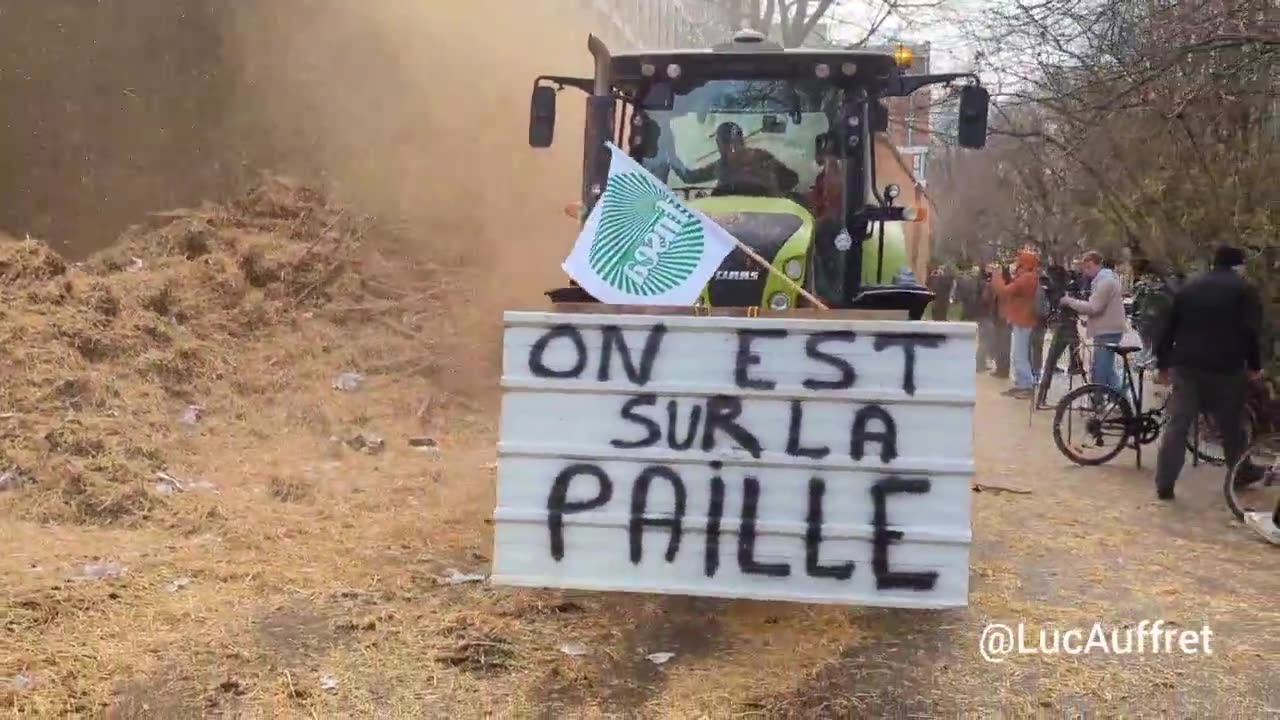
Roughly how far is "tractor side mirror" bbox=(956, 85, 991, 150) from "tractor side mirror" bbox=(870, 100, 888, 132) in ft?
1.82

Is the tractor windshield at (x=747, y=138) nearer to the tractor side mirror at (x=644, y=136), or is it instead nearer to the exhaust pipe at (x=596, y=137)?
the tractor side mirror at (x=644, y=136)

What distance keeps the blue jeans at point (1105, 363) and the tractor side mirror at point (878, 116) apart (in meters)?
3.85

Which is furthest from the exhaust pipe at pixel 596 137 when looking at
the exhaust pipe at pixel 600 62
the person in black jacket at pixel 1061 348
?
the person in black jacket at pixel 1061 348

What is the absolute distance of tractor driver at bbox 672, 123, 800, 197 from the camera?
288 inches

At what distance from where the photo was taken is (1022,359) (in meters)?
13.2

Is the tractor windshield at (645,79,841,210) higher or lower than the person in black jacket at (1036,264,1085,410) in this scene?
higher

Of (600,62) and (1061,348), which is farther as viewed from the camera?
(1061,348)

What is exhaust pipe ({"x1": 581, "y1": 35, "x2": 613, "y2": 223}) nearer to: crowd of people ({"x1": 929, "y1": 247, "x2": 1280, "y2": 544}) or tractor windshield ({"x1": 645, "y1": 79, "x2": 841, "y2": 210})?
tractor windshield ({"x1": 645, "y1": 79, "x2": 841, "y2": 210})

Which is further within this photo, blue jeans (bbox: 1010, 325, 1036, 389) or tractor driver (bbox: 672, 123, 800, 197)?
blue jeans (bbox: 1010, 325, 1036, 389)

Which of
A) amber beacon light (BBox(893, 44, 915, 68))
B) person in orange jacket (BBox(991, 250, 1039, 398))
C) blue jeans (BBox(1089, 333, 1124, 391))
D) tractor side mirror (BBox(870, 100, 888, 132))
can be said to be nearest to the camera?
amber beacon light (BBox(893, 44, 915, 68))

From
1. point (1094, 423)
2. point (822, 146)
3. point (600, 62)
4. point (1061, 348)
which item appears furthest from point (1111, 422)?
point (600, 62)

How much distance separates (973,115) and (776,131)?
1.28m

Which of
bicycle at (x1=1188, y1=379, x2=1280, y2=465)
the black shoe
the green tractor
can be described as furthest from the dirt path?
the green tractor

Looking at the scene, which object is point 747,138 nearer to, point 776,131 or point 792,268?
point 776,131
